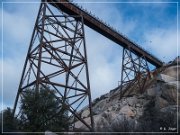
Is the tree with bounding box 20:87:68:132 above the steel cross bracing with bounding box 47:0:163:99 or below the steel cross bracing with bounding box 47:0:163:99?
below

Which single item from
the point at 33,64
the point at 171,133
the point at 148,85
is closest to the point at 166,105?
the point at 148,85

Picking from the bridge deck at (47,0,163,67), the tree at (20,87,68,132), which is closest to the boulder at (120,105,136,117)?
the bridge deck at (47,0,163,67)

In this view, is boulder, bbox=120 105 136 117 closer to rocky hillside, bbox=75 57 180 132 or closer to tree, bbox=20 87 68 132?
rocky hillside, bbox=75 57 180 132

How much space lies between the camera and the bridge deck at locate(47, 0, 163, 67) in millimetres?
16875

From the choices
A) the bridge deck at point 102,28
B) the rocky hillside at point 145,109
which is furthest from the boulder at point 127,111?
the bridge deck at point 102,28

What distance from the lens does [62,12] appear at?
16.9 metres

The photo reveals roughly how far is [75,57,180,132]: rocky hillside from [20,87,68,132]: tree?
2.51 metres

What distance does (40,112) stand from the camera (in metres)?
11.7

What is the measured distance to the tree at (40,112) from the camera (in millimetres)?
11609

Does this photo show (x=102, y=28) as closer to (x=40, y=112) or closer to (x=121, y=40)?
(x=121, y=40)

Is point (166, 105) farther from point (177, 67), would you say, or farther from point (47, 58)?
point (47, 58)

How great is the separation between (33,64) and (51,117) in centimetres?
382

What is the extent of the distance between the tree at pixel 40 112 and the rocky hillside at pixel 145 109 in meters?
2.51

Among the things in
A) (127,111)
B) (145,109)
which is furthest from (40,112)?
(145,109)
